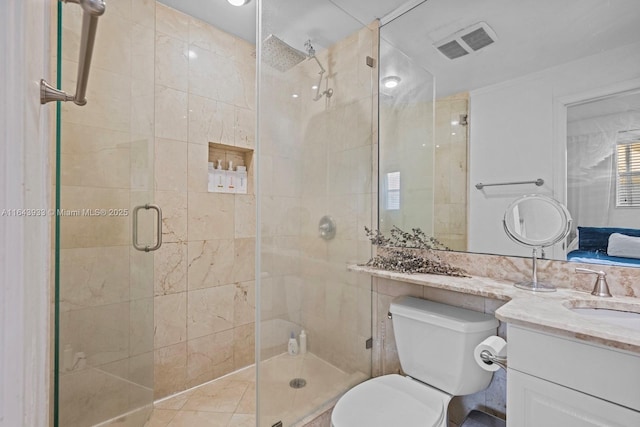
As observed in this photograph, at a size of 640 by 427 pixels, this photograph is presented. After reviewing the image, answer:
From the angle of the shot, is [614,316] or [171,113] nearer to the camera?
[614,316]

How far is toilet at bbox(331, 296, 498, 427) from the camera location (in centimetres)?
114

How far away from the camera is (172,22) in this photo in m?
1.96

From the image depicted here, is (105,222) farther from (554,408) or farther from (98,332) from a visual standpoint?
(554,408)

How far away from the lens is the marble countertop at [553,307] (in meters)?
0.73

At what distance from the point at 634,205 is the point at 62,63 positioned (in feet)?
6.32

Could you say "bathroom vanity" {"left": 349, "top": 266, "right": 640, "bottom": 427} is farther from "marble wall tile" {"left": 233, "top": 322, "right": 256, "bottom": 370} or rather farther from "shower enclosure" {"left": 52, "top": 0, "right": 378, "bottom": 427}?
"marble wall tile" {"left": 233, "top": 322, "right": 256, "bottom": 370}

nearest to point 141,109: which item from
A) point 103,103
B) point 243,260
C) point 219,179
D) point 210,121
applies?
point 103,103

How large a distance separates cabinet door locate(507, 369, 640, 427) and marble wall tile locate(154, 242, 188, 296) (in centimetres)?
191

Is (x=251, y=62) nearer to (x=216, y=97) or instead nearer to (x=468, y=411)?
(x=216, y=97)

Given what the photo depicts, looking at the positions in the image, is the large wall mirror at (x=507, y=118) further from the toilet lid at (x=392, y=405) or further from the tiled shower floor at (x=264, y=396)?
the tiled shower floor at (x=264, y=396)

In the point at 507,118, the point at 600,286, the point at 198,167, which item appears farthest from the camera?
the point at 198,167

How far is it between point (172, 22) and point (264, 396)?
91.8 inches

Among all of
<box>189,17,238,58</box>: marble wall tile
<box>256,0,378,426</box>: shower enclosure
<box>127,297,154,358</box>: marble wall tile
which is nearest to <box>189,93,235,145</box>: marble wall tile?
<box>189,17,238,58</box>: marble wall tile

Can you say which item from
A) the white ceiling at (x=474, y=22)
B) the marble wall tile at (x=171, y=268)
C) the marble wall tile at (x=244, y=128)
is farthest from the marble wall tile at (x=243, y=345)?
the white ceiling at (x=474, y=22)
